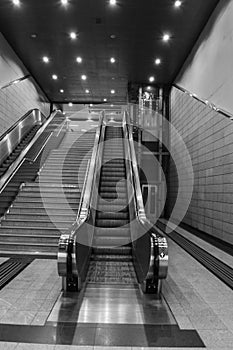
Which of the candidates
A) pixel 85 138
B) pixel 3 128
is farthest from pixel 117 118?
pixel 3 128

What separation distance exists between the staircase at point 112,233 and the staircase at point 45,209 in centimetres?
62

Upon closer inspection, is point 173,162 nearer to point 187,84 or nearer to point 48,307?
point 187,84

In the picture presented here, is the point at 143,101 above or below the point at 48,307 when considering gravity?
above

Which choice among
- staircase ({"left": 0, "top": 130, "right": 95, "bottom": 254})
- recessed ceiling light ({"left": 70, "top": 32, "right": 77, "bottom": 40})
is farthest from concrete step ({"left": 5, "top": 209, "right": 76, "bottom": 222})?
recessed ceiling light ({"left": 70, "top": 32, "right": 77, "bottom": 40})

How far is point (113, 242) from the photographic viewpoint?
5.70 m

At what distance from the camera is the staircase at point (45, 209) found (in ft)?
17.7

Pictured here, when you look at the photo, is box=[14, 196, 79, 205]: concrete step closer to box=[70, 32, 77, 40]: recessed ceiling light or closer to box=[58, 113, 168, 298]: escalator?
box=[58, 113, 168, 298]: escalator

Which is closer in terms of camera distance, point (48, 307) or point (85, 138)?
point (48, 307)

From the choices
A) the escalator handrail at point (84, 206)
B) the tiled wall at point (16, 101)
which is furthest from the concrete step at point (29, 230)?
the tiled wall at point (16, 101)

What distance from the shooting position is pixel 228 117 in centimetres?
649

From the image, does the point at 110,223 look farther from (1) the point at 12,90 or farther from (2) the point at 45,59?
(2) the point at 45,59

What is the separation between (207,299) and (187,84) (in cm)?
846

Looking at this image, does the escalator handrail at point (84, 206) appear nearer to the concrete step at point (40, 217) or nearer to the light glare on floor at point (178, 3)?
the concrete step at point (40, 217)

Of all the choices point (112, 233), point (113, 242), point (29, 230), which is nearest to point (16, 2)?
point (29, 230)
